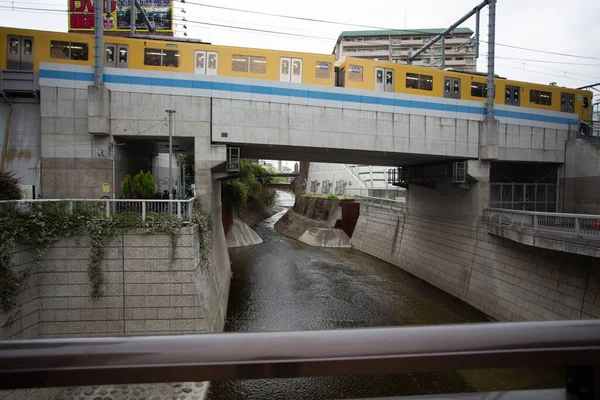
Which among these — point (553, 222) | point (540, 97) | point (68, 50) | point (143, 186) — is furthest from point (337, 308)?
point (540, 97)

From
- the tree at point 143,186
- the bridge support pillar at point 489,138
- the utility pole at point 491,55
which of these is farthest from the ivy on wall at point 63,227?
the utility pole at point 491,55

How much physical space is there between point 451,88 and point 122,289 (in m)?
16.9

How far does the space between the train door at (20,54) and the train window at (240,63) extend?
7762 mm

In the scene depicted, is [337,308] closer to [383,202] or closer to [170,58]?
[170,58]

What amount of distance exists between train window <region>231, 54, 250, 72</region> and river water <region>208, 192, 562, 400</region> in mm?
10554

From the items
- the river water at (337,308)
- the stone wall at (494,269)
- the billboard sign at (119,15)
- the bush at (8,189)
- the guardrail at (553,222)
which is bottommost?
the river water at (337,308)

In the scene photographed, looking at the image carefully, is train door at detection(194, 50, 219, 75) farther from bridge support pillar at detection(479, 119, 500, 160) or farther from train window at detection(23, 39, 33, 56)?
bridge support pillar at detection(479, 119, 500, 160)

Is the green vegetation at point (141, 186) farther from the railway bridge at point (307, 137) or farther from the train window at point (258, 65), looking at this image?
the train window at point (258, 65)

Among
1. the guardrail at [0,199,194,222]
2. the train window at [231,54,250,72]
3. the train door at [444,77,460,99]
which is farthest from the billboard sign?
the train door at [444,77,460,99]

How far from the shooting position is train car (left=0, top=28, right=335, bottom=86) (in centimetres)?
1334

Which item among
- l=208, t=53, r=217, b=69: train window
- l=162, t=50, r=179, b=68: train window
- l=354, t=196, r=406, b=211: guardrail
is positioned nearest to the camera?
l=162, t=50, r=179, b=68: train window

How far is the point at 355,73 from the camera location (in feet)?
51.6

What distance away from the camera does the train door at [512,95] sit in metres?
18.0

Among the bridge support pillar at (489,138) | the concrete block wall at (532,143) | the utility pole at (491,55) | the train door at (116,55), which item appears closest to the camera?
the train door at (116,55)
